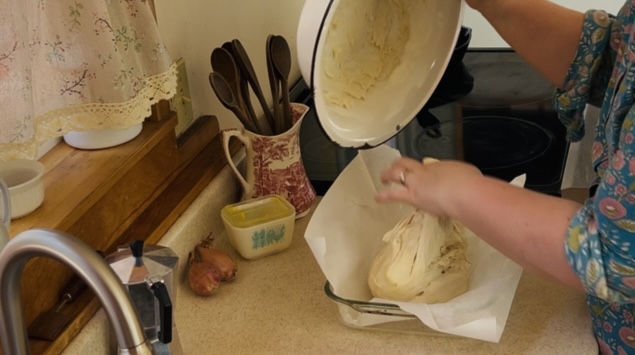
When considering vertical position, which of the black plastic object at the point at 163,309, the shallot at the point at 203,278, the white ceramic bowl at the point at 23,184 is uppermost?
the white ceramic bowl at the point at 23,184

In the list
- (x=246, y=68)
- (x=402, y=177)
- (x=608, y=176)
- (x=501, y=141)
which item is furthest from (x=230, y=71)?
(x=608, y=176)

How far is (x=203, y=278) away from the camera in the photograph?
1035mm

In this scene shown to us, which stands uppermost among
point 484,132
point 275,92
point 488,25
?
point 275,92

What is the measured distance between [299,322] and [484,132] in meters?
0.60

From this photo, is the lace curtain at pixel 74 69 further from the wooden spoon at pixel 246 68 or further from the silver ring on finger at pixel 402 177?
the silver ring on finger at pixel 402 177

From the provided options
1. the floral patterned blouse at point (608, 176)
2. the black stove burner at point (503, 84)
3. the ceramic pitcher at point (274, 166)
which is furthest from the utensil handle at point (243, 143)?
the black stove burner at point (503, 84)

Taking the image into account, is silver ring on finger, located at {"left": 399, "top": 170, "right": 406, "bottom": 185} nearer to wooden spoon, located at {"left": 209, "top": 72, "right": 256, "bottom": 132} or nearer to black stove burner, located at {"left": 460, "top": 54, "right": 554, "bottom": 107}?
wooden spoon, located at {"left": 209, "top": 72, "right": 256, "bottom": 132}

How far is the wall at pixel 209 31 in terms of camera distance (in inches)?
45.8

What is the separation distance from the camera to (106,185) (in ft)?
3.16

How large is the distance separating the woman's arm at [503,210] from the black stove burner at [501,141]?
467mm

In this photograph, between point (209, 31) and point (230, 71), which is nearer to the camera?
point (230, 71)

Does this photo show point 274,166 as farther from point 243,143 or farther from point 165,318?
point 165,318

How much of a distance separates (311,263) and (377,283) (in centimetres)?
17

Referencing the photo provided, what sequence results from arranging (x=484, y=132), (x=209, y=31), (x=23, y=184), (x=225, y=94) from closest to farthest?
(x=23, y=184) → (x=225, y=94) → (x=209, y=31) → (x=484, y=132)
